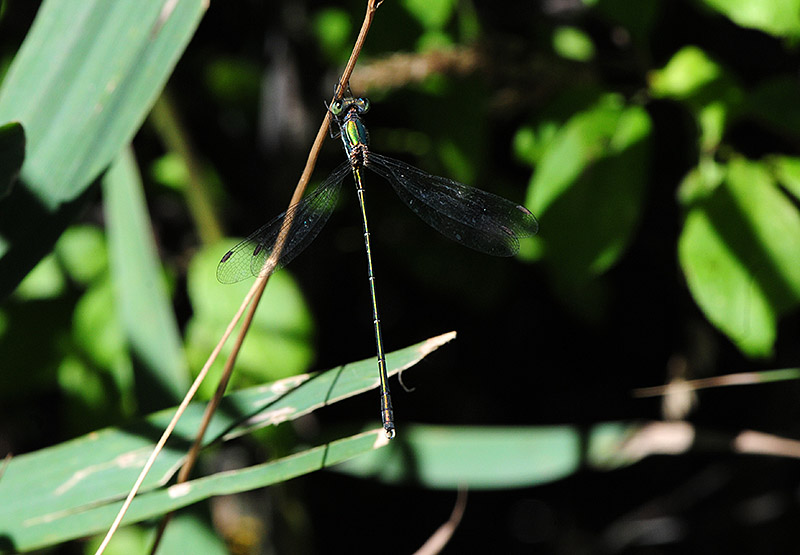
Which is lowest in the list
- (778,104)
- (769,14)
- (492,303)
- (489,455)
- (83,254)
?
(489,455)

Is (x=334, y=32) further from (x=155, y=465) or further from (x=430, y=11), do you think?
(x=155, y=465)

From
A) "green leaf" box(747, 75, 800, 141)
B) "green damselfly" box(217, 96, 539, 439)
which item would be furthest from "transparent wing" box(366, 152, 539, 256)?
"green leaf" box(747, 75, 800, 141)

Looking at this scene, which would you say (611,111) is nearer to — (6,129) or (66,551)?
(6,129)

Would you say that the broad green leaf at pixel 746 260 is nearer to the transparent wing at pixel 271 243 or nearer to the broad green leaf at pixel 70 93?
the transparent wing at pixel 271 243

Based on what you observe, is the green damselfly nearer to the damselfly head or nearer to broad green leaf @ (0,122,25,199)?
the damselfly head

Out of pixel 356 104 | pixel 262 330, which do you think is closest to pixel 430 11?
pixel 356 104

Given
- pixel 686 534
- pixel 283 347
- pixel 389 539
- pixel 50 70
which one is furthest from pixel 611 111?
pixel 389 539
